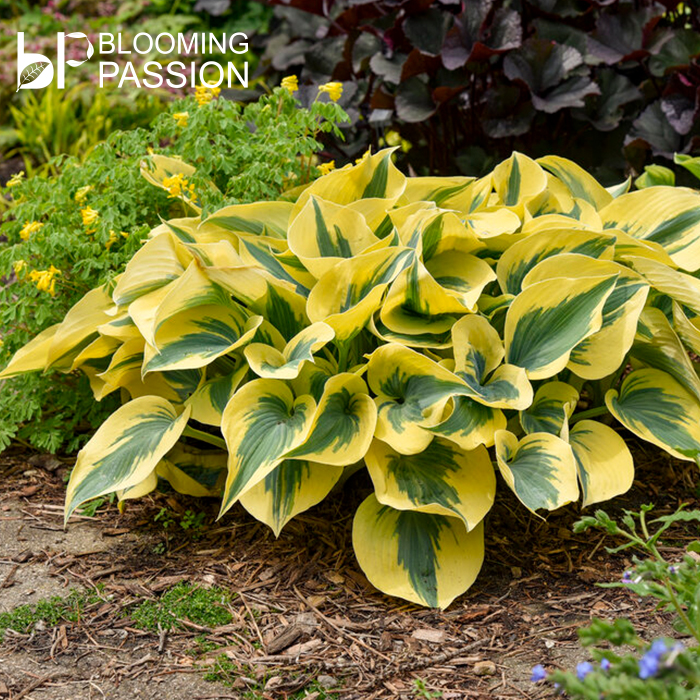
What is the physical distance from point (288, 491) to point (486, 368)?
0.57 metres

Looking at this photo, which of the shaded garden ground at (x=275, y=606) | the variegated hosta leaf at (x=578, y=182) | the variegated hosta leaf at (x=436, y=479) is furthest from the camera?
the variegated hosta leaf at (x=578, y=182)

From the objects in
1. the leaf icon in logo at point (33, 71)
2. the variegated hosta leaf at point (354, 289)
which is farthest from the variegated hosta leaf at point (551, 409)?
the leaf icon in logo at point (33, 71)

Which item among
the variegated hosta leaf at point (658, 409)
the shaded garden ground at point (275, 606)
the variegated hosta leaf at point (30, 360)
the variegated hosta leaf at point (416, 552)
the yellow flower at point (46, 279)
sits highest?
the yellow flower at point (46, 279)

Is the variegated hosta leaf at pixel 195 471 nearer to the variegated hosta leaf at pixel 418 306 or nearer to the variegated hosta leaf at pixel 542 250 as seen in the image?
the variegated hosta leaf at pixel 418 306

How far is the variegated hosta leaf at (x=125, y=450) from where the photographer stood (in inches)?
82.0

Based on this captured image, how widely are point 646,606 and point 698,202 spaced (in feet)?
3.84

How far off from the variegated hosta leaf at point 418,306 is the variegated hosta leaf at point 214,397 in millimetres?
405

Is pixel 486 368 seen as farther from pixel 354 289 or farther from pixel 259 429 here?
pixel 259 429

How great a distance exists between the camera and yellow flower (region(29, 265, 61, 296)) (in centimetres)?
247

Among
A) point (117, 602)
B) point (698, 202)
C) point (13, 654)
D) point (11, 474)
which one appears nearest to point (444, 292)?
point (698, 202)

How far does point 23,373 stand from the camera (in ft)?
8.50

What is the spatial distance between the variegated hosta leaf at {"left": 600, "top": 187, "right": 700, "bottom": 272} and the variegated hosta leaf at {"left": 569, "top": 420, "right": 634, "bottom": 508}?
57cm

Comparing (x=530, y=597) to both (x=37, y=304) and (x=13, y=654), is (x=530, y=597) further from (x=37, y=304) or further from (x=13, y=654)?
(x=37, y=304)

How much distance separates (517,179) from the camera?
262 centimetres
